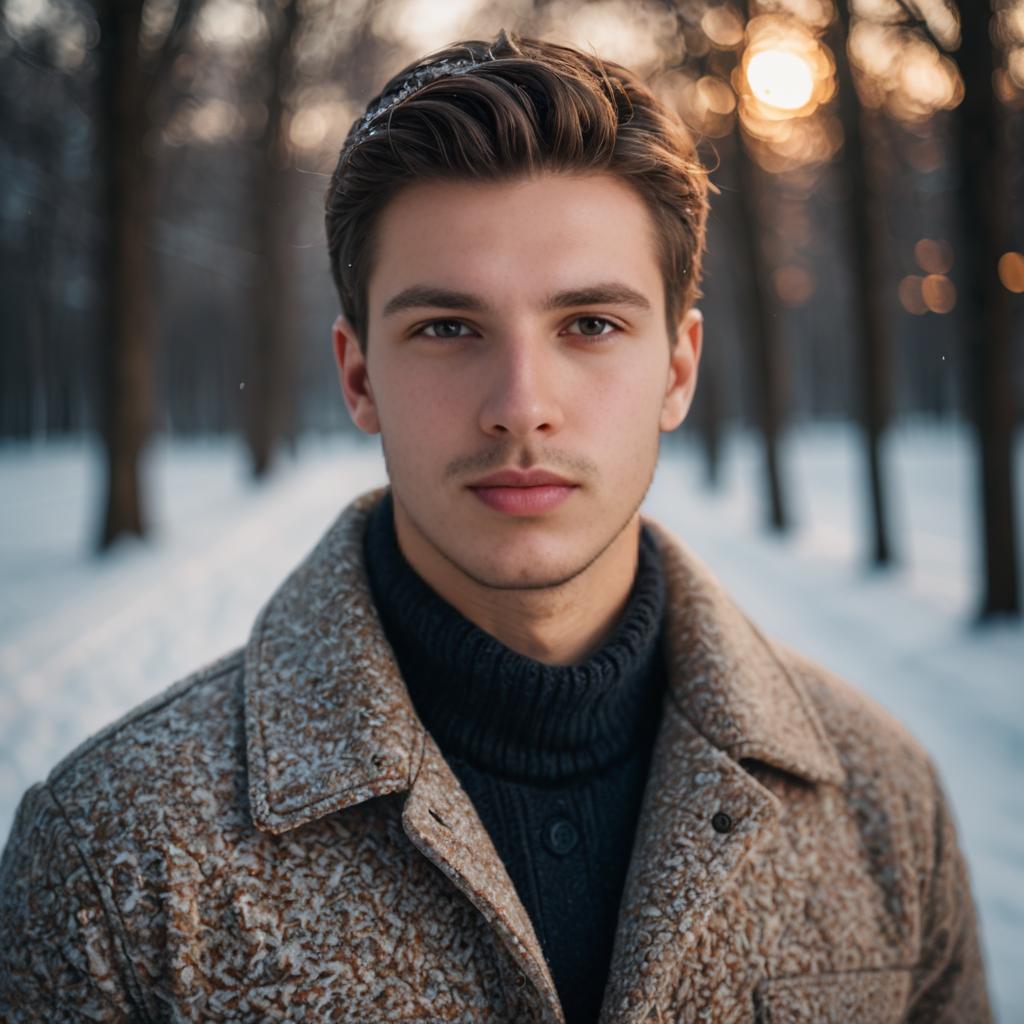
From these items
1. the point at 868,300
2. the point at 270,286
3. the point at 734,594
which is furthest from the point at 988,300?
the point at 270,286

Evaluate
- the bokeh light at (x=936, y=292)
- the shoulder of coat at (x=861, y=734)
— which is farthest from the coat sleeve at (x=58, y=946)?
the bokeh light at (x=936, y=292)

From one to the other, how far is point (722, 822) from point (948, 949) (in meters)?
0.71

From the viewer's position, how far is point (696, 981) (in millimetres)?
1511

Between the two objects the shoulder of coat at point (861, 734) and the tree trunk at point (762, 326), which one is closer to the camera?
the shoulder of coat at point (861, 734)

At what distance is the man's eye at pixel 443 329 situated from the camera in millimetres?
1696

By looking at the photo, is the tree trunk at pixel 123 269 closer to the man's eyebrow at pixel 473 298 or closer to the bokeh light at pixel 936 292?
the man's eyebrow at pixel 473 298

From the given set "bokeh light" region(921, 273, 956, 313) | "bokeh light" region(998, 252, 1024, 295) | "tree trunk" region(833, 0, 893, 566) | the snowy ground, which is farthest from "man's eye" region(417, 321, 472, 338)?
"bokeh light" region(921, 273, 956, 313)

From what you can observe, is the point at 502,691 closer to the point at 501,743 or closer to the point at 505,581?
the point at 501,743

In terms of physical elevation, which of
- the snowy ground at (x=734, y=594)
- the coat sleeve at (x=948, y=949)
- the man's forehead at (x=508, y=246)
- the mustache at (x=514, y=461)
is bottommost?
the snowy ground at (x=734, y=594)

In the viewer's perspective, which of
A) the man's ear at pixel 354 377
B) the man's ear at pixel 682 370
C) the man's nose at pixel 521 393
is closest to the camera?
the man's nose at pixel 521 393

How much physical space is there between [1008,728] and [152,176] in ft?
36.0

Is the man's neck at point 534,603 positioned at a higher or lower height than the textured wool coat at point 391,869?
higher

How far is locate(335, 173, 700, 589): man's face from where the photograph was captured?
1.63 metres

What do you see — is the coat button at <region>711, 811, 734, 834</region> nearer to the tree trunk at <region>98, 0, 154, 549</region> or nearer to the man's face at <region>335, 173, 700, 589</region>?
the man's face at <region>335, 173, 700, 589</region>
